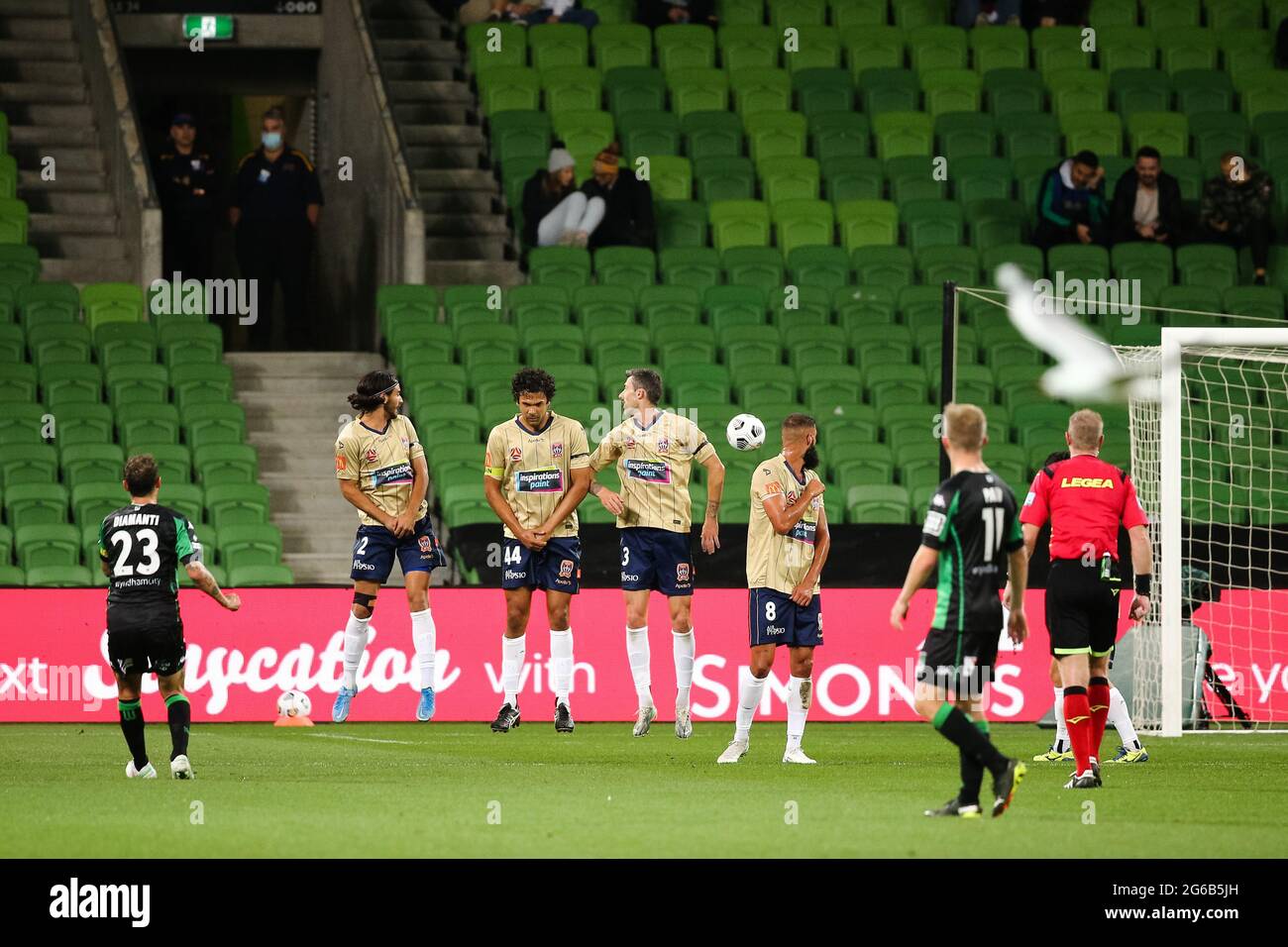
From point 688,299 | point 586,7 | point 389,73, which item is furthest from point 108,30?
point 688,299

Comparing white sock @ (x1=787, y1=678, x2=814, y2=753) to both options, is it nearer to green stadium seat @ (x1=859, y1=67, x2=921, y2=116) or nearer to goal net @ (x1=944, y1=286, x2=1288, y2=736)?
goal net @ (x1=944, y1=286, x2=1288, y2=736)

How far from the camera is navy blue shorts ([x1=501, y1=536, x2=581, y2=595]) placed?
12.9m

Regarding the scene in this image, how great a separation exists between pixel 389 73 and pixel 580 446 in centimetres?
1212

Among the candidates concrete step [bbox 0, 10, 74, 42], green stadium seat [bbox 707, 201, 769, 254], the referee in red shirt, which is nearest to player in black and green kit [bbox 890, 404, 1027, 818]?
the referee in red shirt

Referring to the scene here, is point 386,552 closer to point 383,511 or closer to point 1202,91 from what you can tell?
point 383,511

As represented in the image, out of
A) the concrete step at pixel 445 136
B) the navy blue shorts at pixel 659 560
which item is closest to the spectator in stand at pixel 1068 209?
the concrete step at pixel 445 136

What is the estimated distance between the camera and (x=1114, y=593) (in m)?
10.8

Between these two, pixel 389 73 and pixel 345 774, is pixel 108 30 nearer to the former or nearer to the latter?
pixel 389 73

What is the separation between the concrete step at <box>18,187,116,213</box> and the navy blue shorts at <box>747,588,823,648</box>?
12.4 meters

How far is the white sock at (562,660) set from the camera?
13133mm

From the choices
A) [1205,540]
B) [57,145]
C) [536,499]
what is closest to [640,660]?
[536,499]

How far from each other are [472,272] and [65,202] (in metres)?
4.53

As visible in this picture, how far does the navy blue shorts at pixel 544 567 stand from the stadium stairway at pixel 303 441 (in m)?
4.61

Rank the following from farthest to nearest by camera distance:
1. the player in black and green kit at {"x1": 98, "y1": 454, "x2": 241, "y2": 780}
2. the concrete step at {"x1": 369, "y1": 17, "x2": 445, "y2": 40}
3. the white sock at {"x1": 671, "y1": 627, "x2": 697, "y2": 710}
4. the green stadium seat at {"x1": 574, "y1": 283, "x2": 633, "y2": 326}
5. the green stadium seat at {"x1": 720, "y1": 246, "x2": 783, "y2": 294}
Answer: the concrete step at {"x1": 369, "y1": 17, "x2": 445, "y2": 40} → the green stadium seat at {"x1": 720, "y1": 246, "x2": 783, "y2": 294} → the green stadium seat at {"x1": 574, "y1": 283, "x2": 633, "y2": 326} → the white sock at {"x1": 671, "y1": 627, "x2": 697, "y2": 710} → the player in black and green kit at {"x1": 98, "y1": 454, "x2": 241, "y2": 780}
